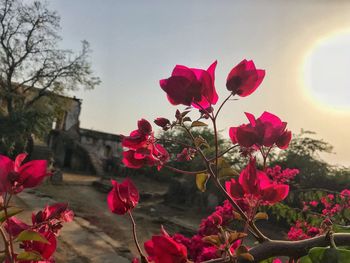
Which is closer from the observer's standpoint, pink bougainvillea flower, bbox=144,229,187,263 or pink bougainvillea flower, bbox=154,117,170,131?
pink bougainvillea flower, bbox=144,229,187,263

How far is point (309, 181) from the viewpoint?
386 inches

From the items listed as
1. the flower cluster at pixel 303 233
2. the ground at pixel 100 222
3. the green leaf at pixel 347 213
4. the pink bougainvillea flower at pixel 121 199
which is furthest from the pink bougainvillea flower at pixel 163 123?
the green leaf at pixel 347 213

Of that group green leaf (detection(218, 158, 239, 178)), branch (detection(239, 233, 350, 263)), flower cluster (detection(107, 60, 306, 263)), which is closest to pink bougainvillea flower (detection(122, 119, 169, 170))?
flower cluster (detection(107, 60, 306, 263))

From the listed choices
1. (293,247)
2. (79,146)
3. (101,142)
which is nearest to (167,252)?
(293,247)

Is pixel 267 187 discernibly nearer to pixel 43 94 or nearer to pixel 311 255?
pixel 311 255

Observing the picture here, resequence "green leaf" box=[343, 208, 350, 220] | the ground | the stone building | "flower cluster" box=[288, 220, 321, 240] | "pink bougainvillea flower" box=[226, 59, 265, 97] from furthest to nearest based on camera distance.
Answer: the stone building, the ground, "green leaf" box=[343, 208, 350, 220], "flower cluster" box=[288, 220, 321, 240], "pink bougainvillea flower" box=[226, 59, 265, 97]

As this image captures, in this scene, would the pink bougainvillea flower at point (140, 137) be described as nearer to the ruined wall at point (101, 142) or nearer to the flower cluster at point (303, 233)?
the flower cluster at point (303, 233)

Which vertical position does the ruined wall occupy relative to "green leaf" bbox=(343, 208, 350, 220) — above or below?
above

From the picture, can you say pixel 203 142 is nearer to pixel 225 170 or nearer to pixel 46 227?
pixel 225 170

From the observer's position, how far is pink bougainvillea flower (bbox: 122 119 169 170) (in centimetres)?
60

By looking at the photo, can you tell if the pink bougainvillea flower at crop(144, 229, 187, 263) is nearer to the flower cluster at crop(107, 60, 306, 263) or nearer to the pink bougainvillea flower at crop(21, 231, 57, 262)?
the flower cluster at crop(107, 60, 306, 263)

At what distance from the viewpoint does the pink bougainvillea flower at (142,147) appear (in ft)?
1.97

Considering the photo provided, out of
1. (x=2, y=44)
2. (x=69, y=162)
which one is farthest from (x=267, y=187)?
(x=69, y=162)

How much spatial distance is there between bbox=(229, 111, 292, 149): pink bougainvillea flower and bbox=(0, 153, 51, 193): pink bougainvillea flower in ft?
1.04
